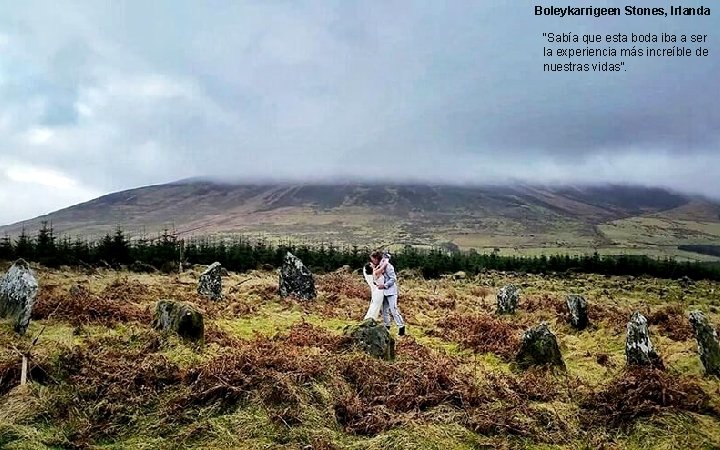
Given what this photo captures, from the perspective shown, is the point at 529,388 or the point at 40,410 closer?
the point at 40,410

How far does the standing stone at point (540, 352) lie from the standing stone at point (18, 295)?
11674 millimetres

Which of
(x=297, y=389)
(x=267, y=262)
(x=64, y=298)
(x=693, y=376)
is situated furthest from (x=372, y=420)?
(x=267, y=262)

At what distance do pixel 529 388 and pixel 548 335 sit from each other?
2.47 m

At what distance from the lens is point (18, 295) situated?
1289 cm

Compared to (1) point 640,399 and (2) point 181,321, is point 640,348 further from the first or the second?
(2) point 181,321

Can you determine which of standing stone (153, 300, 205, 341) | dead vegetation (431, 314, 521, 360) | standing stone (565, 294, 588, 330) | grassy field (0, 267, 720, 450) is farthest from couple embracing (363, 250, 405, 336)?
standing stone (565, 294, 588, 330)

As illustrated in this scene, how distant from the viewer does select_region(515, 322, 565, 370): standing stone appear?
41.3ft

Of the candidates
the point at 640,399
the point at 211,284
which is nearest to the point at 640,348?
the point at 640,399

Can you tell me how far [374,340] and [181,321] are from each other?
180 inches

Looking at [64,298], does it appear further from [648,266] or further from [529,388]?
[648,266]

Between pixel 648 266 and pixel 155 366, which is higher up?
pixel 155 366

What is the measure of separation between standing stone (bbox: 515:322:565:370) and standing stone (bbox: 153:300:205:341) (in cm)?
769

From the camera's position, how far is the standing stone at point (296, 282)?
22516mm

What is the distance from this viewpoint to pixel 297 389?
959cm
